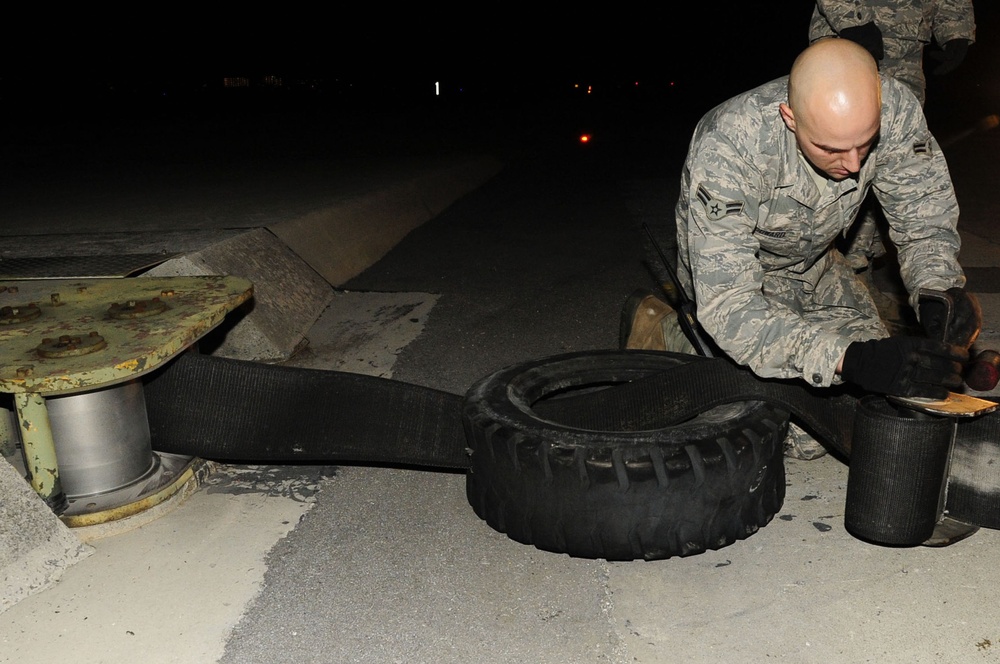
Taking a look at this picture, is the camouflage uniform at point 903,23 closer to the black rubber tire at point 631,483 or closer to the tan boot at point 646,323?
the tan boot at point 646,323

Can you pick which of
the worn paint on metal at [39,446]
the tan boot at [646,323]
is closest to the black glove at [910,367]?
the tan boot at [646,323]

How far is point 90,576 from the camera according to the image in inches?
90.0

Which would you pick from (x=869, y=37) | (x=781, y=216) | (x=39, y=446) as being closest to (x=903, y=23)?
(x=869, y=37)

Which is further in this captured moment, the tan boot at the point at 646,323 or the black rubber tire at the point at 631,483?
the tan boot at the point at 646,323

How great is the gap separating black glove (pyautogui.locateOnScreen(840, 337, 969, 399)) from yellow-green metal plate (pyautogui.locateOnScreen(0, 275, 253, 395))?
182cm

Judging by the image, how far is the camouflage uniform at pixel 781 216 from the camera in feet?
7.83

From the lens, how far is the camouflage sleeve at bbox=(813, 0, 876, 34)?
4480 millimetres

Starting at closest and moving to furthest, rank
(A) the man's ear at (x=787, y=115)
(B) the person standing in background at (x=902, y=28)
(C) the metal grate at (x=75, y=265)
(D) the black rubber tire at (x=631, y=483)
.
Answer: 1. (D) the black rubber tire at (x=631, y=483)
2. (A) the man's ear at (x=787, y=115)
3. (C) the metal grate at (x=75, y=265)
4. (B) the person standing in background at (x=902, y=28)

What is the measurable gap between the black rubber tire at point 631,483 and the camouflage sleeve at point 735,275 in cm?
19

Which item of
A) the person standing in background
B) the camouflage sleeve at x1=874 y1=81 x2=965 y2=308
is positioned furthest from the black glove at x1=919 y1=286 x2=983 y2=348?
the person standing in background

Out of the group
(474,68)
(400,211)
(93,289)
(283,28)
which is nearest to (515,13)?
(474,68)

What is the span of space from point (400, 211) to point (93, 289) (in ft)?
15.3

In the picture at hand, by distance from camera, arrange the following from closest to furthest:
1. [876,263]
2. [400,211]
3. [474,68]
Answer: [876,263]
[400,211]
[474,68]

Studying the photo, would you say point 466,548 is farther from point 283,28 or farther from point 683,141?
point 283,28
